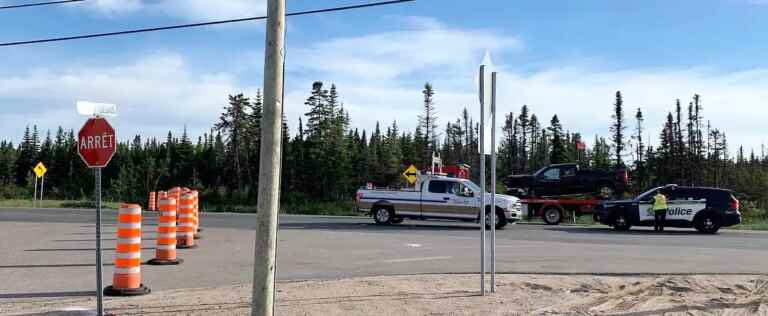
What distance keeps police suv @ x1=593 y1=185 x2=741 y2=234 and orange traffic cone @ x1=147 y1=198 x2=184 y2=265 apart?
18.0 meters

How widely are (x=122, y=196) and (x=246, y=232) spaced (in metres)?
71.0

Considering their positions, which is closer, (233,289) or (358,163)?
(233,289)

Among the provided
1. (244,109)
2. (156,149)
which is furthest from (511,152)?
(156,149)

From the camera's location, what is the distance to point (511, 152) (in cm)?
11038

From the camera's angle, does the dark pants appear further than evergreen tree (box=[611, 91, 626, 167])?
No

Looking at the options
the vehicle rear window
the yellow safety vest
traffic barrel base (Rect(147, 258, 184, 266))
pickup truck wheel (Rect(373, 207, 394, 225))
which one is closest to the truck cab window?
the yellow safety vest

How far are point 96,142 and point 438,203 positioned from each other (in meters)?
18.1

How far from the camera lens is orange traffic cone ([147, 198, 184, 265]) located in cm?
1228

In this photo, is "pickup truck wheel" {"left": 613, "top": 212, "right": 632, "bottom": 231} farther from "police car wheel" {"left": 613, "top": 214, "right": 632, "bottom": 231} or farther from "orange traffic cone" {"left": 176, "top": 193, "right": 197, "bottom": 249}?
"orange traffic cone" {"left": 176, "top": 193, "right": 197, "bottom": 249}

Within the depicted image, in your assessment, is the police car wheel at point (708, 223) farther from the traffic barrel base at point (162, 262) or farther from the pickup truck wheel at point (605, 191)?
the traffic barrel base at point (162, 262)

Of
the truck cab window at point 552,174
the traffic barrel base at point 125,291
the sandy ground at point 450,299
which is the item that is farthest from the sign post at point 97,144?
the truck cab window at point 552,174

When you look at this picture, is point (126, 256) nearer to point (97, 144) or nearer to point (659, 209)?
point (97, 144)

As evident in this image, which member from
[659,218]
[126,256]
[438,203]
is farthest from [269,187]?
[659,218]

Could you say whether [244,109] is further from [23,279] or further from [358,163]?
[23,279]
